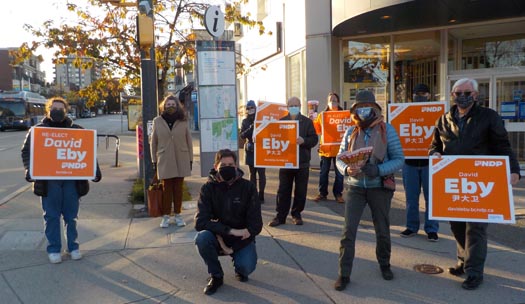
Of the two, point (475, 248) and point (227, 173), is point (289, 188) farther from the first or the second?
point (475, 248)

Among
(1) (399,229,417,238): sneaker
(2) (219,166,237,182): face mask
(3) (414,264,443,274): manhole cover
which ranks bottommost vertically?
(3) (414,264,443,274): manhole cover

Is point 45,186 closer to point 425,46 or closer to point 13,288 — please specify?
point 13,288

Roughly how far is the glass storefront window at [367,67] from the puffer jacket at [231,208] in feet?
26.4

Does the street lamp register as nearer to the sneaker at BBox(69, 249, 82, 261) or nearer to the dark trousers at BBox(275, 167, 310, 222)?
the sneaker at BBox(69, 249, 82, 261)

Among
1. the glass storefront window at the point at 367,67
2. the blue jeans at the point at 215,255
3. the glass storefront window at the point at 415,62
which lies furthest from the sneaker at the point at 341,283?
the glass storefront window at the point at 415,62

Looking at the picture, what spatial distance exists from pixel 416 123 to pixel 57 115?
4637 mm

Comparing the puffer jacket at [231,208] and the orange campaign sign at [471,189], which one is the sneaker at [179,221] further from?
the orange campaign sign at [471,189]

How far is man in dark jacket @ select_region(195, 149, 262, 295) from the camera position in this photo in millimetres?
4289

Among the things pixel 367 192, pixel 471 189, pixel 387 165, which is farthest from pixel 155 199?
pixel 471 189

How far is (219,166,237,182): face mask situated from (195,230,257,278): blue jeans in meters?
0.55

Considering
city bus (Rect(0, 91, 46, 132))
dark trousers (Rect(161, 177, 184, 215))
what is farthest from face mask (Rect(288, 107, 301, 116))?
city bus (Rect(0, 91, 46, 132))

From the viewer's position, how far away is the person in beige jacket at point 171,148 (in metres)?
6.18

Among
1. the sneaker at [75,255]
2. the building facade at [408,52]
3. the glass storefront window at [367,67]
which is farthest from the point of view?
the glass storefront window at [367,67]

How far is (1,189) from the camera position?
9.79 metres
